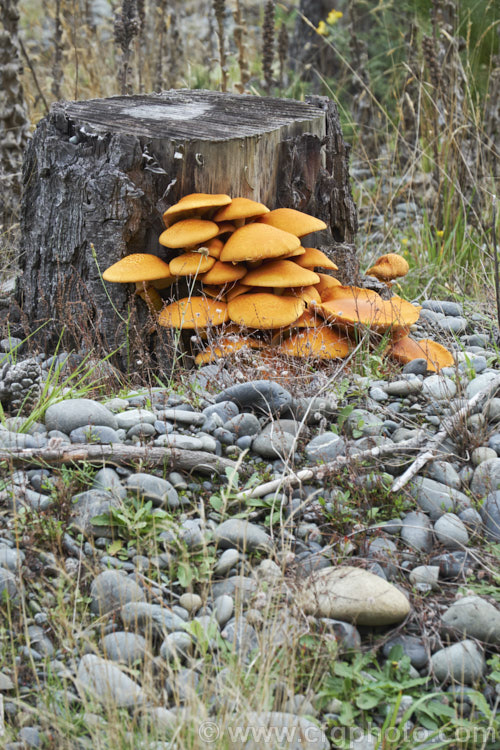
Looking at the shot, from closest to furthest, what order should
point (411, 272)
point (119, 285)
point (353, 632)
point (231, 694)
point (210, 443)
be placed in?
1. point (231, 694)
2. point (353, 632)
3. point (210, 443)
4. point (119, 285)
5. point (411, 272)

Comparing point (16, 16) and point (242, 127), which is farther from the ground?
point (16, 16)

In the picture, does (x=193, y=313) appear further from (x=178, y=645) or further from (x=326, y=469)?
(x=178, y=645)

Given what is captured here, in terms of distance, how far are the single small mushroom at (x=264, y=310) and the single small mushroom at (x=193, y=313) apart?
0.19 feet

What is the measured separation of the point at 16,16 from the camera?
16.3 ft

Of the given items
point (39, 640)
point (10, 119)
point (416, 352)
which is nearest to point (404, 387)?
point (416, 352)

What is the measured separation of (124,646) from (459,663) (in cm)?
81

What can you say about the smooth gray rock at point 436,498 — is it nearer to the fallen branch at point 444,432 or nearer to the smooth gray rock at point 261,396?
the fallen branch at point 444,432

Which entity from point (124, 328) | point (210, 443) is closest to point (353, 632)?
point (210, 443)

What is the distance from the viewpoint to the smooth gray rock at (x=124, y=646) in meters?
1.74

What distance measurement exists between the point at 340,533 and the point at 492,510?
1.55ft

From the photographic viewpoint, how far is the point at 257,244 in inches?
121

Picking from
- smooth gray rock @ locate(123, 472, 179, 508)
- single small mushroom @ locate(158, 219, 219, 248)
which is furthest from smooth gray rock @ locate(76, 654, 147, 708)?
single small mushroom @ locate(158, 219, 219, 248)

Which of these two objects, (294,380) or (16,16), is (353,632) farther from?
(16,16)

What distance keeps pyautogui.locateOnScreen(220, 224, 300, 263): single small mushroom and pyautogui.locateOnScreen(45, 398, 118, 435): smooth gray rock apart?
1.00 metres
